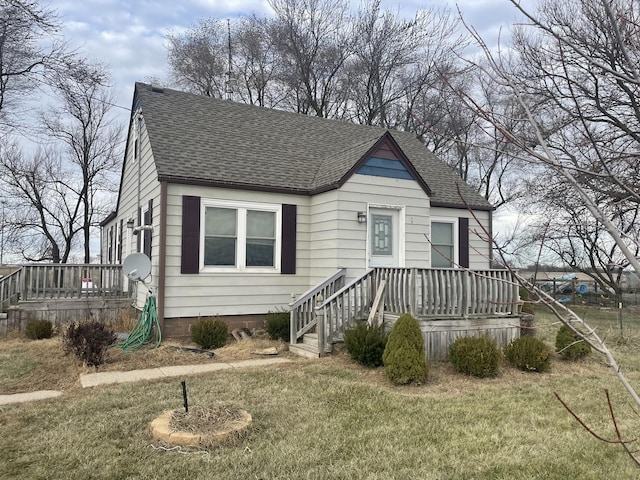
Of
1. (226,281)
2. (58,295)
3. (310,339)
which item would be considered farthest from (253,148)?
(58,295)

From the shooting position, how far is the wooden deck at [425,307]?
8.19 m

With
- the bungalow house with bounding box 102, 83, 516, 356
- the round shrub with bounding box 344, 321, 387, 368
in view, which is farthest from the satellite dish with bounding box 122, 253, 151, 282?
the round shrub with bounding box 344, 321, 387, 368

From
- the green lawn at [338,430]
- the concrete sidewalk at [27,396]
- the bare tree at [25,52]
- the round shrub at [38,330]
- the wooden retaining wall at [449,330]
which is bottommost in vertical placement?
the concrete sidewalk at [27,396]

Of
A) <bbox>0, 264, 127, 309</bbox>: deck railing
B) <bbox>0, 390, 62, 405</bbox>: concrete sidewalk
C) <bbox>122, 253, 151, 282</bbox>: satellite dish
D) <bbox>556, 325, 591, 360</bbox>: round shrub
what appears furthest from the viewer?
<bbox>0, 264, 127, 309</bbox>: deck railing

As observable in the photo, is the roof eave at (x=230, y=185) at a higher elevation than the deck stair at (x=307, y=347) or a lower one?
higher

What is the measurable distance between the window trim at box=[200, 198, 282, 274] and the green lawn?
3363mm

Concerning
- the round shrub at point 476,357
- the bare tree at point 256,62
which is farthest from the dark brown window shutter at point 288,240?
the bare tree at point 256,62

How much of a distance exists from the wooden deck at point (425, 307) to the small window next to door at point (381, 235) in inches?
70.1

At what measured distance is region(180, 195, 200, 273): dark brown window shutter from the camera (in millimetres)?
9766

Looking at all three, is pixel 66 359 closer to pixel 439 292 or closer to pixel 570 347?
pixel 439 292

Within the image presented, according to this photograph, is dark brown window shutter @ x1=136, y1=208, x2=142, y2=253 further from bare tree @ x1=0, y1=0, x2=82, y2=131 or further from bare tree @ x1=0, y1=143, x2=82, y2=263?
bare tree @ x1=0, y1=143, x2=82, y2=263

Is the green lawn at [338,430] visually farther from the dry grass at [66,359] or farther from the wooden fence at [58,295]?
the wooden fence at [58,295]

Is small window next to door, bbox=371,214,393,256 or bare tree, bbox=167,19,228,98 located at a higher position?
bare tree, bbox=167,19,228,98

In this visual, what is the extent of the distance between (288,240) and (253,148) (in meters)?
2.65
